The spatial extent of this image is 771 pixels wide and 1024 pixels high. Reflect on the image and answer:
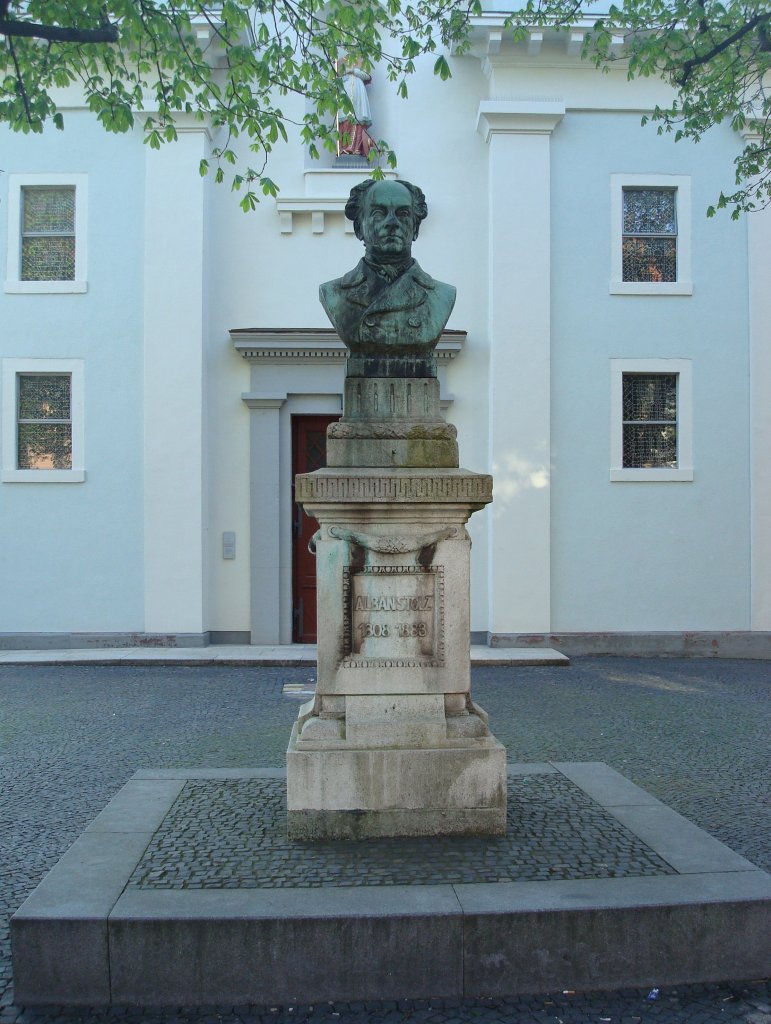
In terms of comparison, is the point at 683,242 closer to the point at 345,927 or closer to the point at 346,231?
the point at 346,231

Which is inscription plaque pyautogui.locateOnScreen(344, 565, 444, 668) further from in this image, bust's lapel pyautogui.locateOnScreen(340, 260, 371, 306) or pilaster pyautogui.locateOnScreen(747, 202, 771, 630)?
pilaster pyautogui.locateOnScreen(747, 202, 771, 630)

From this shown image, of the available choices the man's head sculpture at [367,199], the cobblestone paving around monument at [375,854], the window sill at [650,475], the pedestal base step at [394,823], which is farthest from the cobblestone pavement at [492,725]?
the man's head sculpture at [367,199]

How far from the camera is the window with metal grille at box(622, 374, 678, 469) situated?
13531mm

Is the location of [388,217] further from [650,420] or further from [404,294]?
[650,420]

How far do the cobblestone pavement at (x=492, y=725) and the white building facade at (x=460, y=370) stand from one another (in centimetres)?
141

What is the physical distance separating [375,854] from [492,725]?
428 centimetres

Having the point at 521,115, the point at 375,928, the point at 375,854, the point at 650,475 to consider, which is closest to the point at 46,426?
the point at 521,115

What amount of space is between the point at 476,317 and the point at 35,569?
281 inches

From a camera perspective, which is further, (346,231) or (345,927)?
(346,231)

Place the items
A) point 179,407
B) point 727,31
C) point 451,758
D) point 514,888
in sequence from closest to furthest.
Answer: point 514,888, point 451,758, point 727,31, point 179,407

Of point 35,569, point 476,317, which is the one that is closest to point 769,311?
point 476,317

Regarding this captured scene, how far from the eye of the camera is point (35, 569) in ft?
43.2

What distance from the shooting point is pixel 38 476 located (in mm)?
13180

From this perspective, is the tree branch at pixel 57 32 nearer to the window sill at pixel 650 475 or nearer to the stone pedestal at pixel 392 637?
the stone pedestal at pixel 392 637
